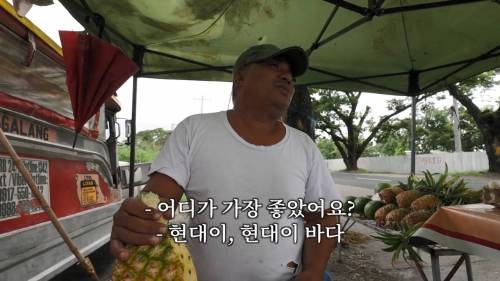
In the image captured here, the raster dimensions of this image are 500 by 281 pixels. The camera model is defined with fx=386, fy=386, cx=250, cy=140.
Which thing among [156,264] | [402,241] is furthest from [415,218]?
[156,264]

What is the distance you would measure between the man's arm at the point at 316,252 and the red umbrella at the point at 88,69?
1.97m

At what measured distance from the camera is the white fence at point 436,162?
90.9 ft

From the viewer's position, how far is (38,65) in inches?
110

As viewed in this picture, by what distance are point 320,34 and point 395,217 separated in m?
1.93

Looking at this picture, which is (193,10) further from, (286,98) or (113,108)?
(113,108)

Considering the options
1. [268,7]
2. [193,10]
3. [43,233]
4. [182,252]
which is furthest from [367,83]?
[182,252]

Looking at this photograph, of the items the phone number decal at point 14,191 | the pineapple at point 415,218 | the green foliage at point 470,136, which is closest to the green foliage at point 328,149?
the green foliage at point 470,136

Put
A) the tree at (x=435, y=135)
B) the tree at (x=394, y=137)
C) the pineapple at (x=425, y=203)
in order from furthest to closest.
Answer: the tree at (x=435, y=135) → the tree at (x=394, y=137) → the pineapple at (x=425, y=203)

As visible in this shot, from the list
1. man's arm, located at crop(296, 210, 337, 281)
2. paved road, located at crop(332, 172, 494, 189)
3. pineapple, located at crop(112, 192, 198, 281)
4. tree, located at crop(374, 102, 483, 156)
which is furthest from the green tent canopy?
tree, located at crop(374, 102, 483, 156)

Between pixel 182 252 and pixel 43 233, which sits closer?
pixel 182 252

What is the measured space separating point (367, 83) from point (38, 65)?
3.85 m

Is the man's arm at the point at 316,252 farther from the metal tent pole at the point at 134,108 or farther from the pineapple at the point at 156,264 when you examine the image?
the metal tent pole at the point at 134,108

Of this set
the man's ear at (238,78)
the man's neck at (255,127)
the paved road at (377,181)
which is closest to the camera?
the man's neck at (255,127)

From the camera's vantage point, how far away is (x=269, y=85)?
160cm
